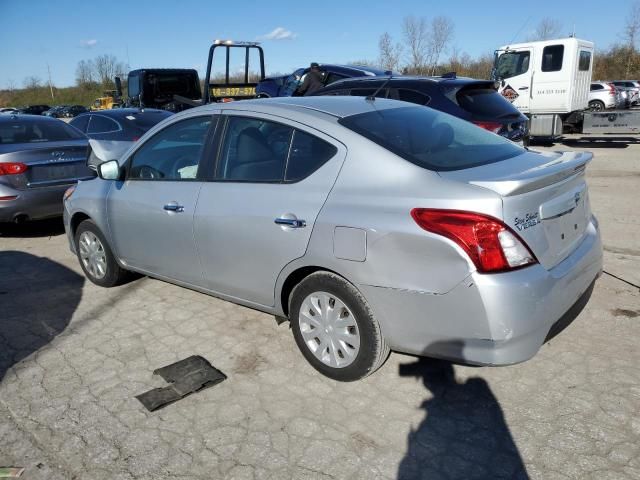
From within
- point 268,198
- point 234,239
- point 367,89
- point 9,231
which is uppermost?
point 367,89

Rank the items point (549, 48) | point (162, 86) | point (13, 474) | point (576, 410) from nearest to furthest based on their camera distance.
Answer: point (13, 474) < point (576, 410) < point (549, 48) < point (162, 86)

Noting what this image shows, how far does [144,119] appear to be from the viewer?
8.55 meters

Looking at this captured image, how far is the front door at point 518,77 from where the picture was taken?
48.1 ft

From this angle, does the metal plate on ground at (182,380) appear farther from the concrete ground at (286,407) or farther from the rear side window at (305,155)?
the rear side window at (305,155)

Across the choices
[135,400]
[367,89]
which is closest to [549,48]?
[367,89]

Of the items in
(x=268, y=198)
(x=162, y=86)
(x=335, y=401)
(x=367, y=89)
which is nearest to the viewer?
(x=335, y=401)

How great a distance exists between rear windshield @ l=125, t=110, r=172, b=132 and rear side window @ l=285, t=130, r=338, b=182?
5.61 metres

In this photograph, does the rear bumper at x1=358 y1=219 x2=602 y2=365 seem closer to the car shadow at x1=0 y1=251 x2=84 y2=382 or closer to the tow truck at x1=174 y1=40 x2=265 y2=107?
the car shadow at x1=0 y1=251 x2=84 y2=382

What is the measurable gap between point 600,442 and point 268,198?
220 cm

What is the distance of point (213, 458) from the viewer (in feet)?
8.71

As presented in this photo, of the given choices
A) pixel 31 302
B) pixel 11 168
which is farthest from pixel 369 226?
pixel 11 168

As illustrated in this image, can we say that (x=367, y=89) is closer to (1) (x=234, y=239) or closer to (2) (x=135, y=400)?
(1) (x=234, y=239)

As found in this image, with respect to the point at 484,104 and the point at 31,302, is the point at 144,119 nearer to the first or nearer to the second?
the point at 31,302

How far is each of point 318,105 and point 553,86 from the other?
13022mm
